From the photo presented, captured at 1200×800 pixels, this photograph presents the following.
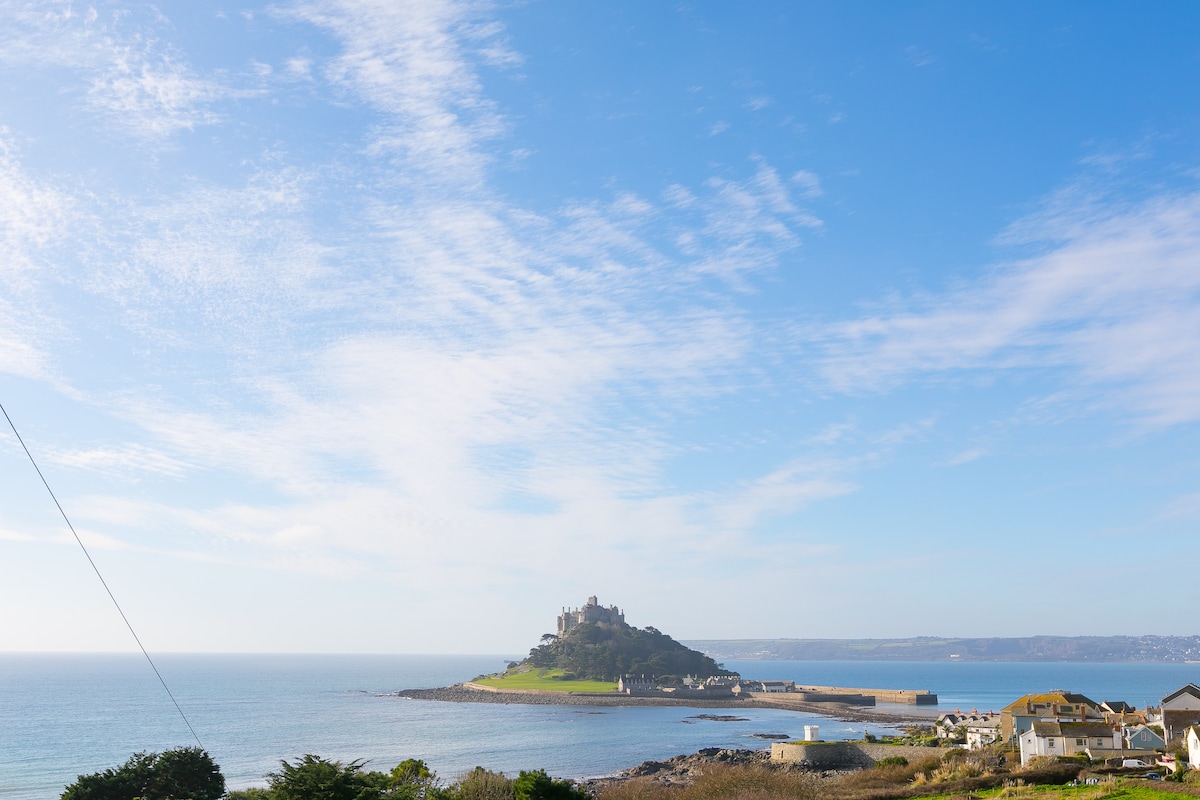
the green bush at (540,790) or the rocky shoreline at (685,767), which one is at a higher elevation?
the green bush at (540,790)

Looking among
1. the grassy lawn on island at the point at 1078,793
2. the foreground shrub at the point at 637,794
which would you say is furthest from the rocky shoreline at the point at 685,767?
the grassy lawn on island at the point at 1078,793

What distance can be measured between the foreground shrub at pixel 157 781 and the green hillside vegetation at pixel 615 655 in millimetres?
122763

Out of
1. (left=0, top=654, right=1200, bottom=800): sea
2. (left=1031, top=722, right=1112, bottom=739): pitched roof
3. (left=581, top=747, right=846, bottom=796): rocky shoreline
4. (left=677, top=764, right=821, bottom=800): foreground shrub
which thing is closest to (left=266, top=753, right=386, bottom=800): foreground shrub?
(left=677, top=764, right=821, bottom=800): foreground shrub

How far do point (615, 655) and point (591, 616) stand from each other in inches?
781

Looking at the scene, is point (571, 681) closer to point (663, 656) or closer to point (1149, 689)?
point (663, 656)

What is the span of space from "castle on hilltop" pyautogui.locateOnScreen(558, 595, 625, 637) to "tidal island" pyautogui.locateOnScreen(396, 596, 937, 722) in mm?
198

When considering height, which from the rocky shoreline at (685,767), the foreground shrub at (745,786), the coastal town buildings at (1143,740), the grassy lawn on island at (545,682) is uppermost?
the foreground shrub at (745,786)

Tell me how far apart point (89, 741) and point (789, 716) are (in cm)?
7384

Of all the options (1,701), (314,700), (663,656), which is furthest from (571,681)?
(1,701)

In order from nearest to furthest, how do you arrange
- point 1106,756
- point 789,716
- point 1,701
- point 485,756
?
point 1106,756
point 485,756
point 789,716
point 1,701

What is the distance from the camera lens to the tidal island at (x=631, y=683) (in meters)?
123

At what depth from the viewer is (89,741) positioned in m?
74.4

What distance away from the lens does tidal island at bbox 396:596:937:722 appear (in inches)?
4852

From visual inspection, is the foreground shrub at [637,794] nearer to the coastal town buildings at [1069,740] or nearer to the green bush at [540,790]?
the green bush at [540,790]
